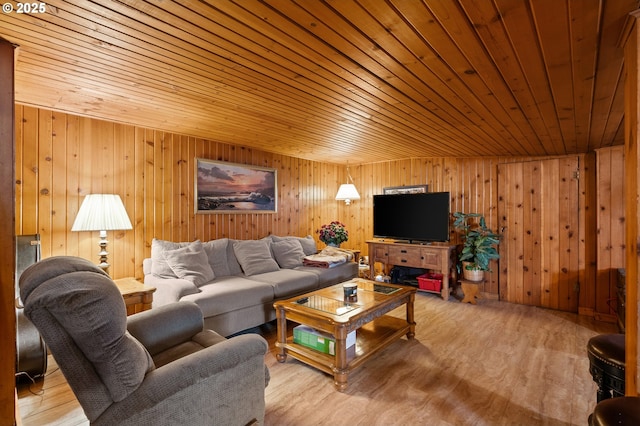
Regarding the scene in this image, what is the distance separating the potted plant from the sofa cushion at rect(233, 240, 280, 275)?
8.42ft

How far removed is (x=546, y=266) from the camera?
397cm

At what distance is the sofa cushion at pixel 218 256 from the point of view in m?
3.38

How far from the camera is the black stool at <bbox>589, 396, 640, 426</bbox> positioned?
0.93m

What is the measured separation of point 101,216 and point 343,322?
218 centimetres

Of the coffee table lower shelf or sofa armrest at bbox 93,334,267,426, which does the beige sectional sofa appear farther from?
sofa armrest at bbox 93,334,267,426

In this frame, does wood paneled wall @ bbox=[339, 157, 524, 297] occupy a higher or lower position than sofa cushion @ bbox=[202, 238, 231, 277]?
higher

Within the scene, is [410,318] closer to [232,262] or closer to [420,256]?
[420,256]

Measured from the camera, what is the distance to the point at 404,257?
458 cm

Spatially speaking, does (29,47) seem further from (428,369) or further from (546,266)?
(546,266)

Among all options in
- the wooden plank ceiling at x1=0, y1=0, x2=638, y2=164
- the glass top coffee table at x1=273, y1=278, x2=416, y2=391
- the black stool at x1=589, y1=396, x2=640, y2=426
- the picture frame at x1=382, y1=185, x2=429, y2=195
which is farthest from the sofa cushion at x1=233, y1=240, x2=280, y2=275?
the black stool at x1=589, y1=396, x2=640, y2=426

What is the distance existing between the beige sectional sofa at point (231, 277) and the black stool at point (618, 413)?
2.49 meters

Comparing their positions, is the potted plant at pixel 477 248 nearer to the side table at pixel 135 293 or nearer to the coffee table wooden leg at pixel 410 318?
the coffee table wooden leg at pixel 410 318

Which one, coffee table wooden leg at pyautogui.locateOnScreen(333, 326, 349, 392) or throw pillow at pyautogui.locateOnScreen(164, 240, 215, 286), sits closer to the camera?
coffee table wooden leg at pyautogui.locateOnScreen(333, 326, 349, 392)

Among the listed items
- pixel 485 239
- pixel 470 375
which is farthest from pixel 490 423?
pixel 485 239
